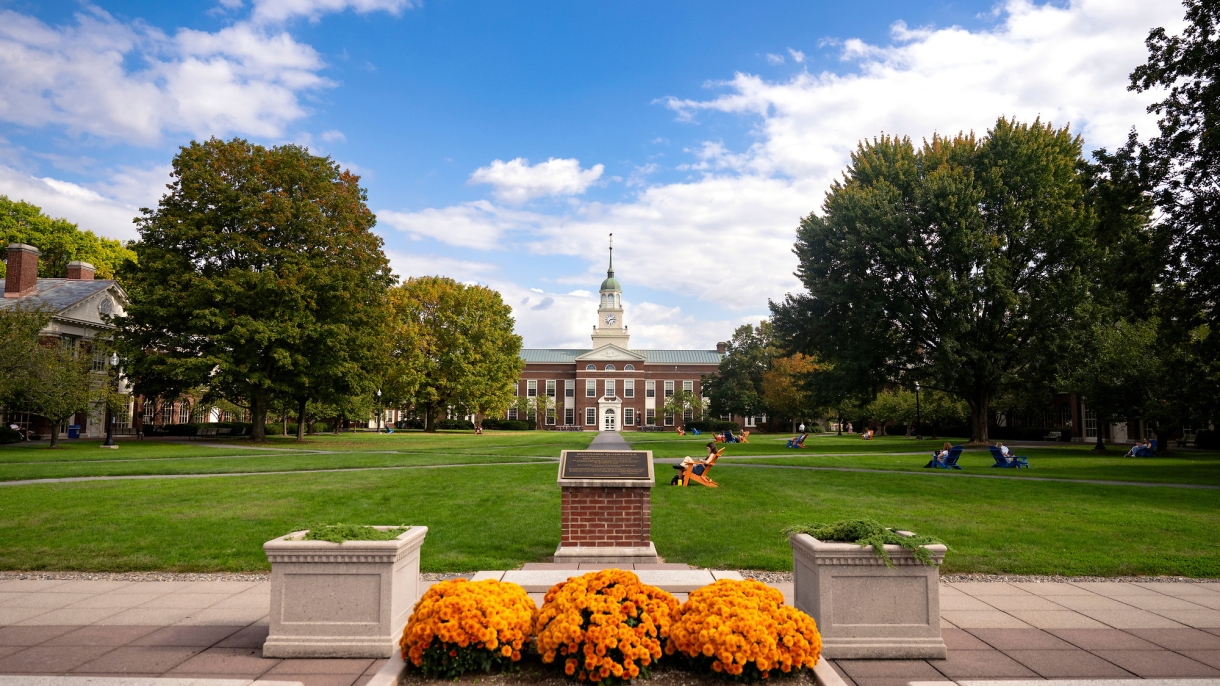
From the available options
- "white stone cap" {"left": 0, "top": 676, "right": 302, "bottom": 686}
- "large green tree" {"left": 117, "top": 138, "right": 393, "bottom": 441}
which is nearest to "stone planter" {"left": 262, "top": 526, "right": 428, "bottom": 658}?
"white stone cap" {"left": 0, "top": 676, "right": 302, "bottom": 686}

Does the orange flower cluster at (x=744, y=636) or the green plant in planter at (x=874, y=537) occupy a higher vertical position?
the green plant in planter at (x=874, y=537)

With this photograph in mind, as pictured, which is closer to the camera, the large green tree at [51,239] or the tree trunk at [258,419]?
the tree trunk at [258,419]

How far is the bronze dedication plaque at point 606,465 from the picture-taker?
872 centimetres

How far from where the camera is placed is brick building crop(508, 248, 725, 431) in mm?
90812

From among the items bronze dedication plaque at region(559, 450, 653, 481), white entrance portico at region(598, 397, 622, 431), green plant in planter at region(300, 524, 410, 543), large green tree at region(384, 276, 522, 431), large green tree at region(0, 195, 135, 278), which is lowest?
white entrance portico at region(598, 397, 622, 431)

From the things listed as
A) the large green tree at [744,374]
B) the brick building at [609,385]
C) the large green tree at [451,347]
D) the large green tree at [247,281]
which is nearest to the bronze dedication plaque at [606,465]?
the large green tree at [247,281]

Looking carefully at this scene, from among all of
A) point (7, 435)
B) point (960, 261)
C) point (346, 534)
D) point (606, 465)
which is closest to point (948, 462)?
point (960, 261)

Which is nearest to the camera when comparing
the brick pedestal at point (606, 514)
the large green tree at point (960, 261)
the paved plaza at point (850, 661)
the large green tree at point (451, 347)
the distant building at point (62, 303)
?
the paved plaza at point (850, 661)

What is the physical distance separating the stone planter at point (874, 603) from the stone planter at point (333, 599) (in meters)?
3.14

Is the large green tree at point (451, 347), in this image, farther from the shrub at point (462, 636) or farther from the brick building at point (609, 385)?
the shrub at point (462, 636)

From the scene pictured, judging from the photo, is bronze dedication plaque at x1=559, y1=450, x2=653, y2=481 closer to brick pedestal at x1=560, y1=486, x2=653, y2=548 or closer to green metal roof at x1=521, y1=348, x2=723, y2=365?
brick pedestal at x1=560, y1=486, x2=653, y2=548

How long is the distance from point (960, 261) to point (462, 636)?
30.3 m

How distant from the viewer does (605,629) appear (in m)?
4.41

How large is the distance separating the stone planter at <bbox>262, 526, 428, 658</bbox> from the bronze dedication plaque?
11.9 ft
